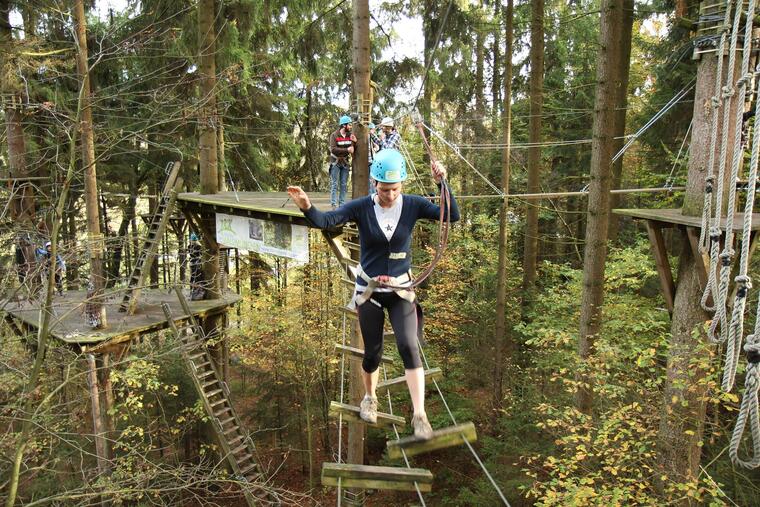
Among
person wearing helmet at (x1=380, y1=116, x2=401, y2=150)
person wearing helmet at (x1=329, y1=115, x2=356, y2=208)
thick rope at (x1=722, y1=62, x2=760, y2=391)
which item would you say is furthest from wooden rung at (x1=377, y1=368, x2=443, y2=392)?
person wearing helmet at (x1=380, y1=116, x2=401, y2=150)

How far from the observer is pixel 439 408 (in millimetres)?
12445

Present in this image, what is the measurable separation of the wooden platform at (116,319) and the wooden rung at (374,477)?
5029mm

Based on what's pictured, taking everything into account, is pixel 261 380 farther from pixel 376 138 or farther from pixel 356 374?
pixel 376 138

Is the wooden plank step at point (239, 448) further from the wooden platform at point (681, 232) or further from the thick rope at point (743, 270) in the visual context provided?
the thick rope at point (743, 270)

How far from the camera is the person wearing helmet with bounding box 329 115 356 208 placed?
21.4 feet

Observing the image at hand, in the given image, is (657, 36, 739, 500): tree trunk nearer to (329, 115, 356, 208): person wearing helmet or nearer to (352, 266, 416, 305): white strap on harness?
(352, 266, 416, 305): white strap on harness

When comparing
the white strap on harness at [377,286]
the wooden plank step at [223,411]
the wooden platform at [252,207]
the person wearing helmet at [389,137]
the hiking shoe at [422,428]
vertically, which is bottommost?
the wooden plank step at [223,411]

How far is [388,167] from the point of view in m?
3.05

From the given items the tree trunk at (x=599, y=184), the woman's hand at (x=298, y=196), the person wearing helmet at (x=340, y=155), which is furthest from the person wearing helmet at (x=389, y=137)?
the woman's hand at (x=298, y=196)

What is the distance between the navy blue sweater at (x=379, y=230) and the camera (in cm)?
321

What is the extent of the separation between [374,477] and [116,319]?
25.7 feet

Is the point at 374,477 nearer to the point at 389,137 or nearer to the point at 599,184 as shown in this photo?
the point at 599,184

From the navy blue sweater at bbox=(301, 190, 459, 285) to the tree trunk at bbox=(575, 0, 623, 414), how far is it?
3347 millimetres

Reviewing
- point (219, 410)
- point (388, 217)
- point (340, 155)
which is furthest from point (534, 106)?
point (219, 410)
